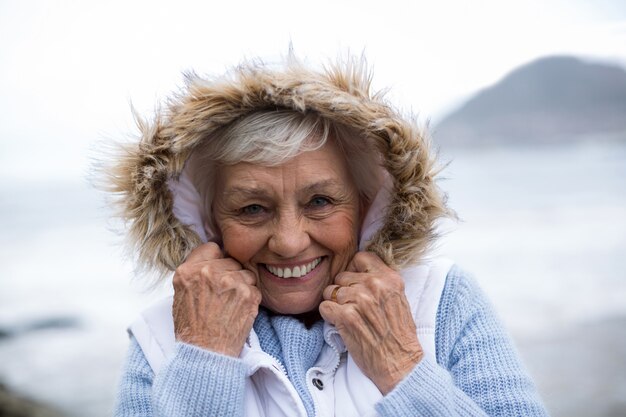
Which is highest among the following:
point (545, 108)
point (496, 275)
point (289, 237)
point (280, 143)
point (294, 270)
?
point (280, 143)

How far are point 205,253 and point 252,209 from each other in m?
0.20

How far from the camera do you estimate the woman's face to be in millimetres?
2010

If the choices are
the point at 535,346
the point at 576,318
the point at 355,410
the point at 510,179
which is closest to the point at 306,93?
the point at 355,410

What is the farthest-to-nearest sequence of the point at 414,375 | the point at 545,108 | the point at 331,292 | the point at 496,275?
1. the point at 545,108
2. the point at 496,275
3. the point at 331,292
4. the point at 414,375

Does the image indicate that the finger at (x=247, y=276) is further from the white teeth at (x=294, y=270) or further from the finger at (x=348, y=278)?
the finger at (x=348, y=278)

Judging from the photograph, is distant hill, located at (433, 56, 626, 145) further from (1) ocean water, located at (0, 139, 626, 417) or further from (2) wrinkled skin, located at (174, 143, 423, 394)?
(2) wrinkled skin, located at (174, 143, 423, 394)

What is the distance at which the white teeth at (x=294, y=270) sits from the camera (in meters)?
2.08

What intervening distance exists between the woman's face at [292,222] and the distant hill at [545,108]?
16.5 ft

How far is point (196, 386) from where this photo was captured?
1.84 metres

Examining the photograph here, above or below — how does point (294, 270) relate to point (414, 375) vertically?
above

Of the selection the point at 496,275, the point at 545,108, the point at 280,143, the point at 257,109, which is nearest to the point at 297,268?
the point at 280,143

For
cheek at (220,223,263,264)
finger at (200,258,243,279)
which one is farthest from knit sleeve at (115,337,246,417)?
cheek at (220,223,263,264)

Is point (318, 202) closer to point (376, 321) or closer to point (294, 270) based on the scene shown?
point (294, 270)

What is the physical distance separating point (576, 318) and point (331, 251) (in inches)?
154
